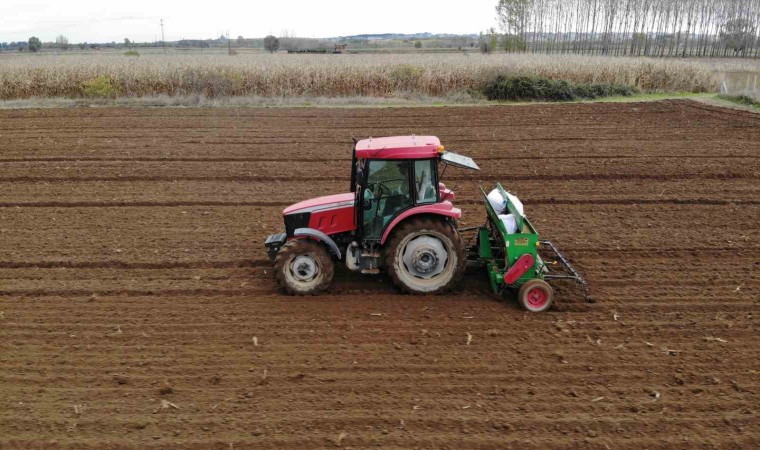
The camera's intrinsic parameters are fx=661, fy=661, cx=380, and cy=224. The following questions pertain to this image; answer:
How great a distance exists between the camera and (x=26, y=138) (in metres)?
17.4

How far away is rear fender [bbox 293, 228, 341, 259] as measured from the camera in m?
7.80

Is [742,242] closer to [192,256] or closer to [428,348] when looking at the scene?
[428,348]

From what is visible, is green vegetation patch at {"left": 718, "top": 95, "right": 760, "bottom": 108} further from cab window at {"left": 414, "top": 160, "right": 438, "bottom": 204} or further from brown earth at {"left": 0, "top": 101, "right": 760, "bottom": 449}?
cab window at {"left": 414, "top": 160, "right": 438, "bottom": 204}

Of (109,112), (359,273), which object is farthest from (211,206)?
(109,112)

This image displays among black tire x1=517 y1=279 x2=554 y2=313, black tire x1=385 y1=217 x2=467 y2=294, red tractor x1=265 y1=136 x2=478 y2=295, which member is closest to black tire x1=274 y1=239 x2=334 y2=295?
red tractor x1=265 y1=136 x2=478 y2=295

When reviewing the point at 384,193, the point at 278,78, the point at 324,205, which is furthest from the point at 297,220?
the point at 278,78

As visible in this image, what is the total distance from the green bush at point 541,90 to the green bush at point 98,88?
15.2 m

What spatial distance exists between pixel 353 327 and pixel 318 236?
125 cm

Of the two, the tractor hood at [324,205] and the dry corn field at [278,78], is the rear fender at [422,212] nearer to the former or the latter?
the tractor hood at [324,205]

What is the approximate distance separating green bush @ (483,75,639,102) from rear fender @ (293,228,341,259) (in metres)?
19.5

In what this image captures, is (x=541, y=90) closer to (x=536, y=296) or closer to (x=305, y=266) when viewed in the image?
(x=536, y=296)

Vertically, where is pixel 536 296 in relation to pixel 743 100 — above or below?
below

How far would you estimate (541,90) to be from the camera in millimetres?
25344

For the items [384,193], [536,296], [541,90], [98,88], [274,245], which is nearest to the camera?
[536,296]
